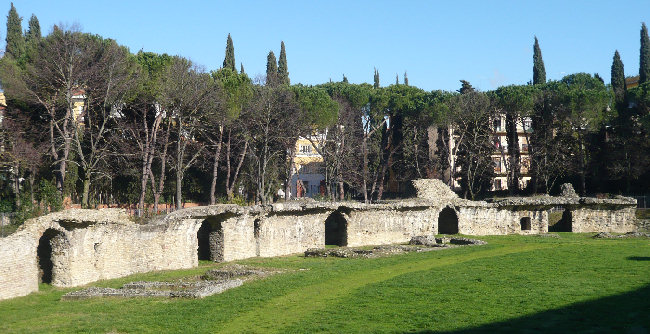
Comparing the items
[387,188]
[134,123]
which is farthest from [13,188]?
[387,188]

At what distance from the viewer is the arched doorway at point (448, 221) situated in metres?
39.2

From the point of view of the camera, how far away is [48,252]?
21.5m

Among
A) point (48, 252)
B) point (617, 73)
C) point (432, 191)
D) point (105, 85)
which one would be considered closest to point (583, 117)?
point (617, 73)

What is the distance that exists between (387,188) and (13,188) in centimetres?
3538

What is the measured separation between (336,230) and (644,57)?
4190 cm

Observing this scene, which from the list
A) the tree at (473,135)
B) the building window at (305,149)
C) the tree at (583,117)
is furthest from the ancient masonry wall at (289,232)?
the building window at (305,149)

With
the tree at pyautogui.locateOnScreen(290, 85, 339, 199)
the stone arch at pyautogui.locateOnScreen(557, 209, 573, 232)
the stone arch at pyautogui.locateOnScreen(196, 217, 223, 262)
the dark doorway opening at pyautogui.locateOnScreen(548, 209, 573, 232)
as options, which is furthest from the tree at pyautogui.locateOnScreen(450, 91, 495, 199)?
the stone arch at pyautogui.locateOnScreen(196, 217, 223, 262)

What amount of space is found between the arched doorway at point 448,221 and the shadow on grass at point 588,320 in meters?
23.8

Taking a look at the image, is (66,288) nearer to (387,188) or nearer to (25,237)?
(25,237)

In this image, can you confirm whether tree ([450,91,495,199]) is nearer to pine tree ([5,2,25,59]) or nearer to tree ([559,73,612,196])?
tree ([559,73,612,196])

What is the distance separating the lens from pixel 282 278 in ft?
70.3

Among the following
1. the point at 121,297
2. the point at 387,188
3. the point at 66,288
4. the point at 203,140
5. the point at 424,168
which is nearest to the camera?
the point at 121,297

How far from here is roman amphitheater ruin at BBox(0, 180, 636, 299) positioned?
20.8 m

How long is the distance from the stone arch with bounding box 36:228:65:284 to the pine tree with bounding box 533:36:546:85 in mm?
57042
